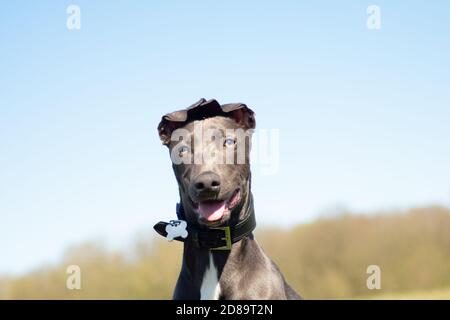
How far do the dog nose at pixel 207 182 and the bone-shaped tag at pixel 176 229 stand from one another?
22.1 inches

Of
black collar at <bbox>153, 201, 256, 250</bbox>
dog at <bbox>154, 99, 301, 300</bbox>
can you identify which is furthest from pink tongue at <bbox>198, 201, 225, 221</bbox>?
black collar at <bbox>153, 201, 256, 250</bbox>

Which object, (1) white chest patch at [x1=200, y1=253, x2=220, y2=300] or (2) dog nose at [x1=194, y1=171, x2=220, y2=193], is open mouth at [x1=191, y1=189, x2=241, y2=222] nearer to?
(2) dog nose at [x1=194, y1=171, x2=220, y2=193]

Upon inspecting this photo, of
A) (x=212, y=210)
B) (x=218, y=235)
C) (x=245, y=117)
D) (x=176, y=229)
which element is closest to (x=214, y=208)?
(x=212, y=210)

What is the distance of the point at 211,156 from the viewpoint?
612 cm

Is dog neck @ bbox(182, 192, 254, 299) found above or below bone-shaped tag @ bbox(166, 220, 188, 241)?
below

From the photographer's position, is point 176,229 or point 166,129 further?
point 166,129

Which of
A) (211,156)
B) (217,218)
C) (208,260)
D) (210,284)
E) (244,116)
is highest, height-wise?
(244,116)

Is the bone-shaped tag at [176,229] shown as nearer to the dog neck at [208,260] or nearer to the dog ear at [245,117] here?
the dog neck at [208,260]

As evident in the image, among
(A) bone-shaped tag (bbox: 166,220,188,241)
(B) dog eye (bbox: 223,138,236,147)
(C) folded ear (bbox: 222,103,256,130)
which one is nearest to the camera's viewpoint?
(A) bone-shaped tag (bbox: 166,220,188,241)

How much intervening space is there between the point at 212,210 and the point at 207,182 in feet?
1.07

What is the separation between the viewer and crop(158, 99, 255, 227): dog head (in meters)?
5.89

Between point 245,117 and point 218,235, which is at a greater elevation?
point 245,117

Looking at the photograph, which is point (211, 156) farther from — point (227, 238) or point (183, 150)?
point (227, 238)
